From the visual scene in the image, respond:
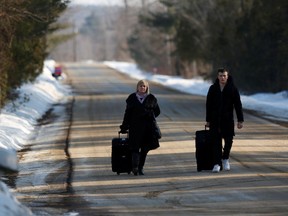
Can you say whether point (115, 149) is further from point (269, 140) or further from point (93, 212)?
point (269, 140)

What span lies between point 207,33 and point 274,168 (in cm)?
3613

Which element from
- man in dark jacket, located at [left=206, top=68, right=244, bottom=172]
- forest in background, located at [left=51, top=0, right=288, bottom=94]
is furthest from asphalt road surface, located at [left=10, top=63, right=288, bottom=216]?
forest in background, located at [left=51, top=0, right=288, bottom=94]

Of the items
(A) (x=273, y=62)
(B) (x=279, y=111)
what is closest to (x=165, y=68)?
(A) (x=273, y=62)

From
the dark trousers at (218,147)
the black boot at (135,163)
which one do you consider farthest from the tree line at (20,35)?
the dark trousers at (218,147)

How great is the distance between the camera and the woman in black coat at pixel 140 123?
45.4ft

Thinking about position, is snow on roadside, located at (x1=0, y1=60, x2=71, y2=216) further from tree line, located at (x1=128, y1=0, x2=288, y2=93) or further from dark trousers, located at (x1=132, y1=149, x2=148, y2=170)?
tree line, located at (x1=128, y1=0, x2=288, y2=93)

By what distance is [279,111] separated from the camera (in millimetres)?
28516

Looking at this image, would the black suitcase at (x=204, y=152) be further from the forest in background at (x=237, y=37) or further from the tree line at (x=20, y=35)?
the forest in background at (x=237, y=37)

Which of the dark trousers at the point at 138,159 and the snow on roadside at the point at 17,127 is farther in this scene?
the dark trousers at the point at 138,159

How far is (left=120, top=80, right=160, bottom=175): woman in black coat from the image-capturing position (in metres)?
13.8

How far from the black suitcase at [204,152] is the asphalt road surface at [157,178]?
218 millimetres

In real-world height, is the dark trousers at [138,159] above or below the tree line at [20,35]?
below

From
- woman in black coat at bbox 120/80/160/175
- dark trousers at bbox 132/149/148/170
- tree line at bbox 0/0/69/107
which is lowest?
dark trousers at bbox 132/149/148/170

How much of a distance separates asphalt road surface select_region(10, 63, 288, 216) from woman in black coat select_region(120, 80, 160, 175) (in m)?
0.36
